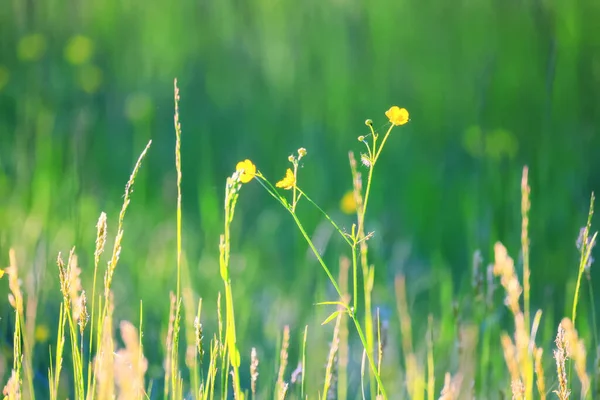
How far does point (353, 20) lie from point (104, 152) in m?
1.40

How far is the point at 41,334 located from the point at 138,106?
1.67m

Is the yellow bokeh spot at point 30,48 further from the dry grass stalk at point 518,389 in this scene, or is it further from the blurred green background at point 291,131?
the dry grass stalk at point 518,389

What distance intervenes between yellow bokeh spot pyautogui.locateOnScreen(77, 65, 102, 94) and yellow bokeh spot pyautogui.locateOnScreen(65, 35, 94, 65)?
0.15 feet

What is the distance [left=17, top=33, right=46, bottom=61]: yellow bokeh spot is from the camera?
370cm

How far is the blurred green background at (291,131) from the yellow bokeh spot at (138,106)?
0.6 inches

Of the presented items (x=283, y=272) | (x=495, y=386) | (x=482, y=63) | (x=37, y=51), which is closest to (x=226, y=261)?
(x=495, y=386)

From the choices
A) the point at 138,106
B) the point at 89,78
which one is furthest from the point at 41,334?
the point at 89,78

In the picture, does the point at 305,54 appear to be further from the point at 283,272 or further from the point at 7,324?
the point at 7,324

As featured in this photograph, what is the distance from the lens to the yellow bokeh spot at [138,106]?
3.38m

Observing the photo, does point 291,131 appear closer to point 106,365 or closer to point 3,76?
point 3,76

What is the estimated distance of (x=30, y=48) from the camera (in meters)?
3.70

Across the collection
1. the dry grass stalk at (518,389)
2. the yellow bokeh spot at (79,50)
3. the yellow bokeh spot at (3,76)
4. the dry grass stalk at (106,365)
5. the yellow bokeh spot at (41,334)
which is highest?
the yellow bokeh spot at (79,50)

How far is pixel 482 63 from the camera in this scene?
139 inches

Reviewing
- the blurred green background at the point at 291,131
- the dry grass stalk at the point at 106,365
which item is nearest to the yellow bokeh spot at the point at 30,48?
the blurred green background at the point at 291,131
